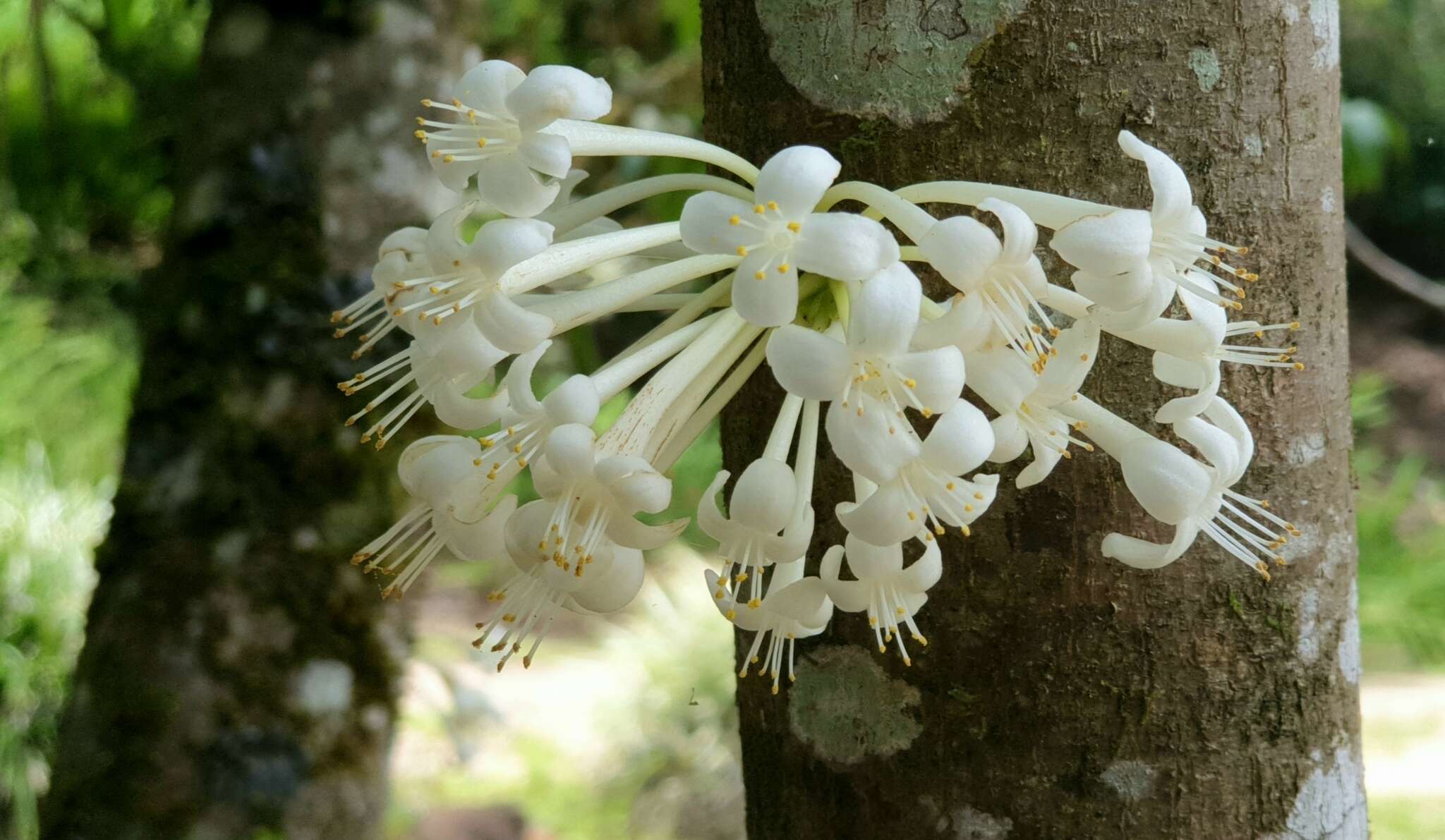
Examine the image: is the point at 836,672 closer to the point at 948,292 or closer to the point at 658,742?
the point at 948,292

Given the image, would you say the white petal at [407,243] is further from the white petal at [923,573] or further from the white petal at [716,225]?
the white petal at [923,573]

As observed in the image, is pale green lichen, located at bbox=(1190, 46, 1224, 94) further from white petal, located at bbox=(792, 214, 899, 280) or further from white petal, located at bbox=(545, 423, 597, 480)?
white petal, located at bbox=(545, 423, 597, 480)

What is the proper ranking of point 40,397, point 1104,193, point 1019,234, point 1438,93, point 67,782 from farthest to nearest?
point 1438,93
point 40,397
point 67,782
point 1104,193
point 1019,234

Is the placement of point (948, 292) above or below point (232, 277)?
above

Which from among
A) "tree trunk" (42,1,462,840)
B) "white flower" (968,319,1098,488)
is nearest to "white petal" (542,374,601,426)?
"white flower" (968,319,1098,488)

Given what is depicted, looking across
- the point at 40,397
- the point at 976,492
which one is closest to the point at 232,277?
the point at 976,492

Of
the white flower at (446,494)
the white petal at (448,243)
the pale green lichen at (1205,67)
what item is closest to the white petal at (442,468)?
the white flower at (446,494)
